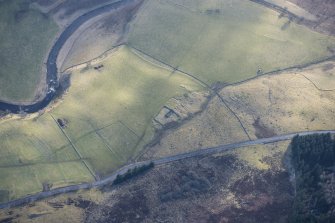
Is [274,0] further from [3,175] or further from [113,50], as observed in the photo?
[3,175]

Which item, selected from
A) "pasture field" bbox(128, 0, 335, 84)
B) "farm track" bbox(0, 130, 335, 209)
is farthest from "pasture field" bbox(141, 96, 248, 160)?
"pasture field" bbox(128, 0, 335, 84)

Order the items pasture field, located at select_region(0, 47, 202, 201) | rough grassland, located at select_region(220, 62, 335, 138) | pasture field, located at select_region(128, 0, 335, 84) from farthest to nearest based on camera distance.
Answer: pasture field, located at select_region(128, 0, 335, 84)
rough grassland, located at select_region(220, 62, 335, 138)
pasture field, located at select_region(0, 47, 202, 201)

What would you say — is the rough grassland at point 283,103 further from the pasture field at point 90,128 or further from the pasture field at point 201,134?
the pasture field at point 90,128

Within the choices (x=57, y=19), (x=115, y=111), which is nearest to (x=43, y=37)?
(x=57, y=19)

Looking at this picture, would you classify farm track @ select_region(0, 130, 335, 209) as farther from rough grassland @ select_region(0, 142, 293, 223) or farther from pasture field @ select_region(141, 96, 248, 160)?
rough grassland @ select_region(0, 142, 293, 223)

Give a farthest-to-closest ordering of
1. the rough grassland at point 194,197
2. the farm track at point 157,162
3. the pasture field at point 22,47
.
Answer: the pasture field at point 22,47
the farm track at point 157,162
the rough grassland at point 194,197

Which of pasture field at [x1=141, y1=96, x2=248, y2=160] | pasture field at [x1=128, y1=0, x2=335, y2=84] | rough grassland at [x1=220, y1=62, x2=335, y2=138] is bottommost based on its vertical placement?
pasture field at [x1=141, y1=96, x2=248, y2=160]

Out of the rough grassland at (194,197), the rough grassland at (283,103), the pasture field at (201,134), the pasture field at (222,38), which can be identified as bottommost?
the rough grassland at (194,197)

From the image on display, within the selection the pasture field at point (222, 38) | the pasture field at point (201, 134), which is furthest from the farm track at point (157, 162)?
the pasture field at point (222, 38)
